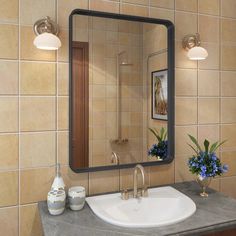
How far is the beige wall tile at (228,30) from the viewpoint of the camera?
1.90m

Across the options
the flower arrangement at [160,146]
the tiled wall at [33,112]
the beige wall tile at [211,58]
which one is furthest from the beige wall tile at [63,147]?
the beige wall tile at [211,58]

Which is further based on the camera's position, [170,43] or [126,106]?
[170,43]

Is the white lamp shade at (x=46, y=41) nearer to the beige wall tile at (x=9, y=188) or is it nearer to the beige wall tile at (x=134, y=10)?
the beige wall tile at (x=134, y=10)

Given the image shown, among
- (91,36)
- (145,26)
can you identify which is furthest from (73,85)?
(145,26)

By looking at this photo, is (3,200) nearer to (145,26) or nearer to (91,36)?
(91,36)

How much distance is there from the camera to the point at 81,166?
1.50 meters

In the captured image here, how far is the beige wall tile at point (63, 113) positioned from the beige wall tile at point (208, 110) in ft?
3.09

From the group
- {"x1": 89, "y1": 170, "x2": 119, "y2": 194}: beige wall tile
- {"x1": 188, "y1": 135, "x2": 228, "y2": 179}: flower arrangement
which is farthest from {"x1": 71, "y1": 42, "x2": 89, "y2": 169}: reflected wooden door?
{"x1": 188, "y1": 135, "x2": 228, "y2": 179}: flower arrangement

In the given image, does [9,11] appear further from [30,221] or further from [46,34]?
[30,221]

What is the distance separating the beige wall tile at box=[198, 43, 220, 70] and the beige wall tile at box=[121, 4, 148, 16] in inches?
19.7

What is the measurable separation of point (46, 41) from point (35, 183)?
0.78 meters

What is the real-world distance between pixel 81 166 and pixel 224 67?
127 centimetres

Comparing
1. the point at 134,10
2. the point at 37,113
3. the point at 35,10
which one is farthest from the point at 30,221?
the point at 134,10

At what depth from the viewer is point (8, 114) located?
137 cm
